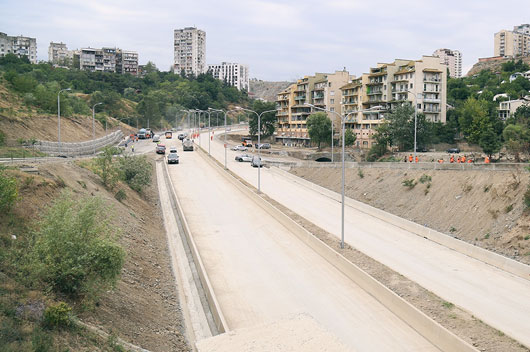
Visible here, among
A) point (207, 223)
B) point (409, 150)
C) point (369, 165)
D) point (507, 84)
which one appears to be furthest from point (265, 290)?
point (507, 84)

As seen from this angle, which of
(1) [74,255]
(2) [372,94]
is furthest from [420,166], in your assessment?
(2) [372,94]

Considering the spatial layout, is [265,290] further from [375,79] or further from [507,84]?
[507,84]

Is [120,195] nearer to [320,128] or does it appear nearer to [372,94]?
[320,128]

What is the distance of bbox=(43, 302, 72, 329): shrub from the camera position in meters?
13.2

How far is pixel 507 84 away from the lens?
128500 millimetres

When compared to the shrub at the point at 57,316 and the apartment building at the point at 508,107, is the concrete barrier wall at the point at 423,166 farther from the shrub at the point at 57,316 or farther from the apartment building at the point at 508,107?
the apartment building at the point at 508,107

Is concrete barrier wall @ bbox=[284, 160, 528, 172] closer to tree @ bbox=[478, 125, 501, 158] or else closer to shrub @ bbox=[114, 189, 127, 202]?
tree @ bbox=[478, 125, 501, 158]

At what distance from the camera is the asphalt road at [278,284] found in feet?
58.4

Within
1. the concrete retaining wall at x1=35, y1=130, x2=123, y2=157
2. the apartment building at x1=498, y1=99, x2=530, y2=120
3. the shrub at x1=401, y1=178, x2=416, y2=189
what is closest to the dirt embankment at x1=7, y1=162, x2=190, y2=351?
the concrete retaining wall at x1=35, y1=130, x2=123, y2=157

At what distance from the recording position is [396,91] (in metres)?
90.9

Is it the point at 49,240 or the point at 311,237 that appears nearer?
the point at 49,240

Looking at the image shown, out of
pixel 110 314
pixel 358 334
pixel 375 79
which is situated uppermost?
pixel 375 79

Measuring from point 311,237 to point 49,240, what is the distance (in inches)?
672

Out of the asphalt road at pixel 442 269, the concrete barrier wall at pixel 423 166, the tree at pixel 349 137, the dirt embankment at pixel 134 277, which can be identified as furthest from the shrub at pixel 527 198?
the tree at pixel 349 137
